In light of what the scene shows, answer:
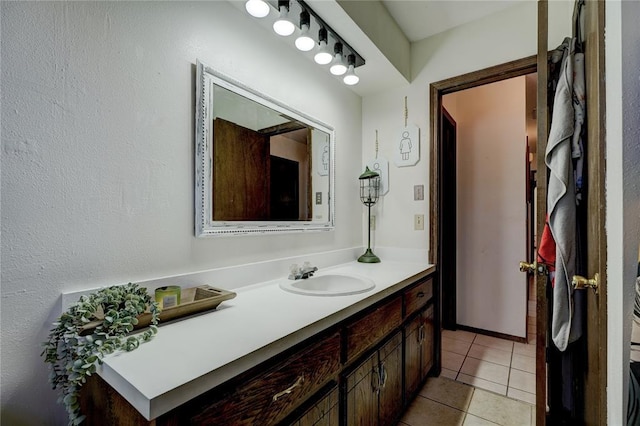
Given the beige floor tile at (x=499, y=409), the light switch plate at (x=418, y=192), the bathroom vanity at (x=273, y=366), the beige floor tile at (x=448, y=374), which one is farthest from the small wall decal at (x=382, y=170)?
the beige floor tile at (x=499, y=409)

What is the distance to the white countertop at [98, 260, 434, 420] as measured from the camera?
0.62 m

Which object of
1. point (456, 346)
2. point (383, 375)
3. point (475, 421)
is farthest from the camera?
point (456, 346)

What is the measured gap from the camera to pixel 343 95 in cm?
219

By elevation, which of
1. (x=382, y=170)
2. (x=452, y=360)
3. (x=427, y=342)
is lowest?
(x=452, y=360)

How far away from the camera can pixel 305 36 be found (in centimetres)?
150

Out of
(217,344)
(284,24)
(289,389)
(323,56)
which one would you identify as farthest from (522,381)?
(284,24)

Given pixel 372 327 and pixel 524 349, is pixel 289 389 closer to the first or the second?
pixel 372 327

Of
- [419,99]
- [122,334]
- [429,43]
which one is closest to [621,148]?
[122,334]

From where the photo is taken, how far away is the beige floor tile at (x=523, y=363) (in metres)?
2.14

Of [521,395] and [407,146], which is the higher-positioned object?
[407,146]

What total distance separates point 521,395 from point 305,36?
245 cm

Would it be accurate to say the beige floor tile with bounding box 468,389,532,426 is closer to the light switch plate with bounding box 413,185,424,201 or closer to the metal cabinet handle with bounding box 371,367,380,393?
the metal cabinet handle with bounding box 371,367,380,393

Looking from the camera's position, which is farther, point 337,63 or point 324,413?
point 337,63

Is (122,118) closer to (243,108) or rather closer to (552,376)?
(243,108)
